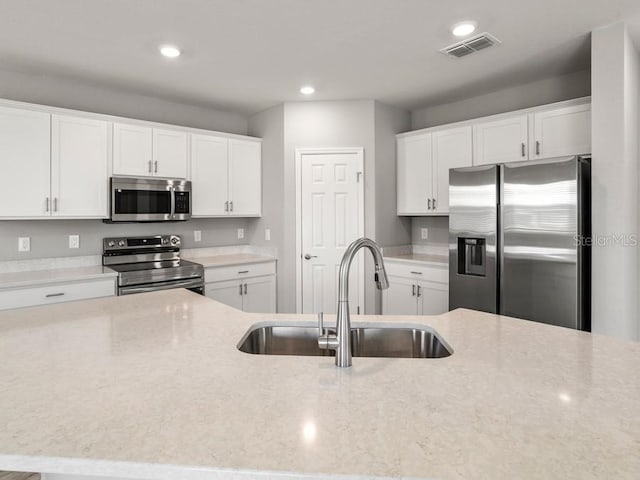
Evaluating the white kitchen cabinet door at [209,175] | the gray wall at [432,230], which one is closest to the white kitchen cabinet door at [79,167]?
the white kitchen cabinet door at [209,175]

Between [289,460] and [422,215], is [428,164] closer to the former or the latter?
[422,215]

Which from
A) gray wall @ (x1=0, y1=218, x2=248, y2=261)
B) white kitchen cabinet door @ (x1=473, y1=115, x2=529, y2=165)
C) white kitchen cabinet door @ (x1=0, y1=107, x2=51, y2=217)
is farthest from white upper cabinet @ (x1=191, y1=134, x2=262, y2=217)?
white kitchen cabinet door @ (x1=473, y1=115, x2=529, y2=165)

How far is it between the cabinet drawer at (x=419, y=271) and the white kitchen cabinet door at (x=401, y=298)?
0.06 meters

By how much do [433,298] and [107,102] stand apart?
356cm

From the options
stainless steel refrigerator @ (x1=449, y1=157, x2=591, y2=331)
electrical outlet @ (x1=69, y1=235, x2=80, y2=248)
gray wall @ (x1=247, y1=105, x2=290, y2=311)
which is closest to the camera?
stainless steel refrigerator @ (x1=449, y1=157, x2=591, y2=331)

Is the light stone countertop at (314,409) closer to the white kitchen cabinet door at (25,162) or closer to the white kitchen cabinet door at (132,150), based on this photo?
the white kitchen cabinet door at (25,162)

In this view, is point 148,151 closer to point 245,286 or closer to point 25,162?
point 25,162

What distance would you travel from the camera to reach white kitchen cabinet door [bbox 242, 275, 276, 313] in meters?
4.10

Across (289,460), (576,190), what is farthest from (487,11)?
(289,460)

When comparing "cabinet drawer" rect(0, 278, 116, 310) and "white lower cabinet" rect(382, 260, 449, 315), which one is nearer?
"cabinet drawer" rect(0, 278, 116, 310)

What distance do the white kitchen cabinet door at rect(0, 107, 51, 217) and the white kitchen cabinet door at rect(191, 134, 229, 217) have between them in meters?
1.23

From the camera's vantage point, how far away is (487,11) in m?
2.40

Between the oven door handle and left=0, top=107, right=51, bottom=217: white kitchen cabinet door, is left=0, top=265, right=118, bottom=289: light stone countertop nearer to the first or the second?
the oven door handle

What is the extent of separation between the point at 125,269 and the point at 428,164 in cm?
304
